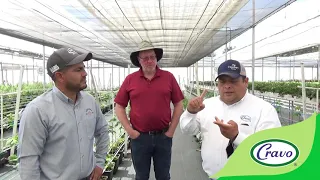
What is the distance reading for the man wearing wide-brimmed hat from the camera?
2184 millimetres

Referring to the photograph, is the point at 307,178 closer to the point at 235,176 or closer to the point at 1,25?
the point at 235,176

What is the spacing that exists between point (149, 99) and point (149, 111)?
93 millimetres

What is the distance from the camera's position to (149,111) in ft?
7.12

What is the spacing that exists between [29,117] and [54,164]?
0.27m

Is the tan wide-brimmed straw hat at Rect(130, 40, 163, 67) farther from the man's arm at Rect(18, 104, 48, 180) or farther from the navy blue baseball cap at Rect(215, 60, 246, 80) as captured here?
the man's arm at Rect(18, 104, 48, 180)

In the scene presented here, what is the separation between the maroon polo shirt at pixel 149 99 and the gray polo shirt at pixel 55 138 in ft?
2.06

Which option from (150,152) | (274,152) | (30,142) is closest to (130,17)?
(150,152)

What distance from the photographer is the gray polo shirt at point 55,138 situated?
52.6 inches

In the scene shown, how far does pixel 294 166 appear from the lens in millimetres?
663

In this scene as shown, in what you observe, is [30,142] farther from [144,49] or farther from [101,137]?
[144,49]

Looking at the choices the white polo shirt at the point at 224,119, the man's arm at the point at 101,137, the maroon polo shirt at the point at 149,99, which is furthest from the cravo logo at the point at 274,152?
the maroon polo shirt at the point at 149,99

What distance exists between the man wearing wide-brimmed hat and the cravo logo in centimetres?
148

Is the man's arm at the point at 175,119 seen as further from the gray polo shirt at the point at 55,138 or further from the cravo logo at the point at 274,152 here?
the cravo logo at the point at 274,152

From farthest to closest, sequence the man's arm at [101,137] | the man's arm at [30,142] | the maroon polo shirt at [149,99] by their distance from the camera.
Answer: the maroon polo shirt at [149,99] < the man's arm at [101,137] < the man's arm at [30,142]
